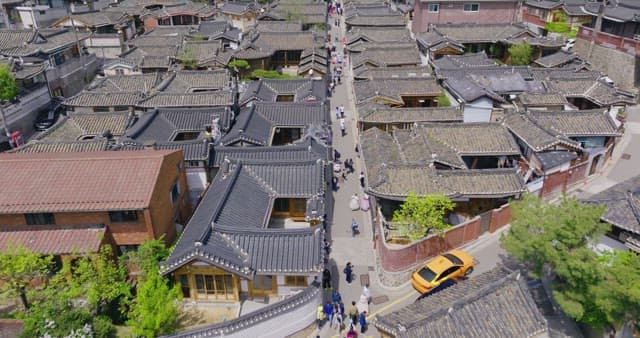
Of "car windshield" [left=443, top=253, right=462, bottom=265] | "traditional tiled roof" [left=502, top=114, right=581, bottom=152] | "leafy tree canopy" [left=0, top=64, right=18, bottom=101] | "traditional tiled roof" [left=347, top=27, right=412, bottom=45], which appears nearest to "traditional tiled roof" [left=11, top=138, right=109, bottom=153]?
"leafy tree canopy" [left=0, top=64, right=18, bottom=101]

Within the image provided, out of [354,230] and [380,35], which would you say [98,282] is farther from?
[380,35]

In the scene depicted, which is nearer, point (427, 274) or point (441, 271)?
point (441, 271)

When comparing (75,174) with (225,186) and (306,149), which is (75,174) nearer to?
(225,186)

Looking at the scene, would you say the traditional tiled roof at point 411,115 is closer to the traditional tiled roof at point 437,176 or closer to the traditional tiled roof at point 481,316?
the traditional tiled roof at point 437,176

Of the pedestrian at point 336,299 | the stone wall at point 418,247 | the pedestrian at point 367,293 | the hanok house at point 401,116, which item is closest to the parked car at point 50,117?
the hanok house at point 401,116

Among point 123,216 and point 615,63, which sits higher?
point 615,63

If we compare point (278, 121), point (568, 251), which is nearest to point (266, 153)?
point (278, 121)

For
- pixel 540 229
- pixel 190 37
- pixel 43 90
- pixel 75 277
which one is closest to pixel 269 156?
pixel 75 277

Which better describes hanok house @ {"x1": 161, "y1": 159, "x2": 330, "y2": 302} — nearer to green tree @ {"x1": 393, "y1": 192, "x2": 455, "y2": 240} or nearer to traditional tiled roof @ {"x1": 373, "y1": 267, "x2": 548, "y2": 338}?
green tree @ {"x1": 393, "y1": 192, "x2": 455, "y2": 240}
